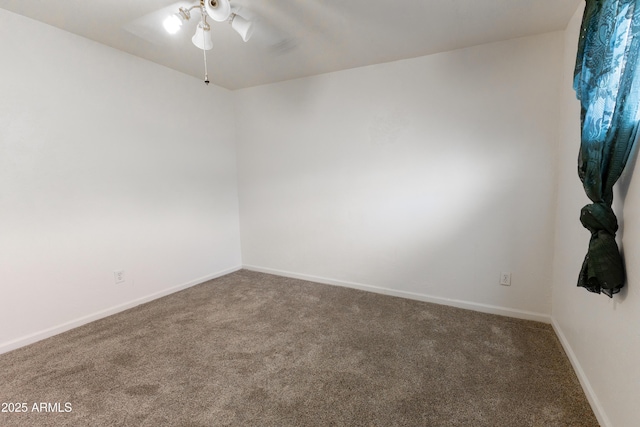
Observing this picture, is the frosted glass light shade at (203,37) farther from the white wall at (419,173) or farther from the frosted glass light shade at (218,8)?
the white wall at (419,173)

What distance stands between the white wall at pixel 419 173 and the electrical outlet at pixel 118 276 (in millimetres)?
1602

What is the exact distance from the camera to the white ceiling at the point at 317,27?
194cm

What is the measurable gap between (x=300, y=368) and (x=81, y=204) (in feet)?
7.47

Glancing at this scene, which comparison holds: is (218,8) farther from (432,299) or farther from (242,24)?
(432,299)

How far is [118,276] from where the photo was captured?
2.75 m

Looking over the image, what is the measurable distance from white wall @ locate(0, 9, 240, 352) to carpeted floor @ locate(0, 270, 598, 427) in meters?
0.37

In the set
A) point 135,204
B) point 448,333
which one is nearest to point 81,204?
point 135,204

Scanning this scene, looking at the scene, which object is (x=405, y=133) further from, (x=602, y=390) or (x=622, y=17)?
(x=602, y=390)

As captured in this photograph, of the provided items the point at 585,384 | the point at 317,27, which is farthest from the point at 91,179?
the point at 585,384

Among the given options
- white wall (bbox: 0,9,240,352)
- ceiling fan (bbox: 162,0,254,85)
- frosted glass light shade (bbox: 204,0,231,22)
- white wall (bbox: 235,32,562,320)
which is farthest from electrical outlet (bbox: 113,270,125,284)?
frosted glass light shade (bbox: 204,0,231,22)

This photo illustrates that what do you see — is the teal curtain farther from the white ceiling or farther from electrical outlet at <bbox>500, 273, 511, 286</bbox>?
electrical outlet at <bbox>500, 273, 511, 286</bbox>

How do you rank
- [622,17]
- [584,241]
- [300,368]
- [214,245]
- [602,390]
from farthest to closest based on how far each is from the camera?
[214,245]
[300,368]
[584,241]
[602,390]
[622,17]

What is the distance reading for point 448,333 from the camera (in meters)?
2.29

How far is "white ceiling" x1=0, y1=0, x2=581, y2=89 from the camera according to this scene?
1.94 metres
